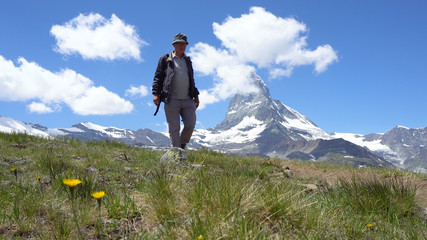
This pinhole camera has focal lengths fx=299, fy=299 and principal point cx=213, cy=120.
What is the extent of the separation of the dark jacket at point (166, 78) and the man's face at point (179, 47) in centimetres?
24

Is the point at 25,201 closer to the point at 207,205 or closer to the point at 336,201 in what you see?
the point at 207,205

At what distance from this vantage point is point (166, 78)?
26.7 ft

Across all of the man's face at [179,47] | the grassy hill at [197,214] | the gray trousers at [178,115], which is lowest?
the grassy hill at [197,214]

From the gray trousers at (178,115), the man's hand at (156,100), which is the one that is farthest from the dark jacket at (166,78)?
the gray trousers at (178,115)

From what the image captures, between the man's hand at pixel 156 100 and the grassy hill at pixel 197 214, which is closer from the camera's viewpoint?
the grassy hill at pixel 197 214

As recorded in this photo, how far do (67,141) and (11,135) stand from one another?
1.67 m

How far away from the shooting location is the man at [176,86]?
814 cm

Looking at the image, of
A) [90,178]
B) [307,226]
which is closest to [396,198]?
[307,226]

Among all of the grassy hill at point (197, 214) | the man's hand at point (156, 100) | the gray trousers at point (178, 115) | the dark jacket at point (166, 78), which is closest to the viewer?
the grassy hill at point (197, 214)

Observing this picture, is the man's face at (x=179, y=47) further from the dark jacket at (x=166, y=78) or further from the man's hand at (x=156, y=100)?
the man's hand at (x=156, y=100)

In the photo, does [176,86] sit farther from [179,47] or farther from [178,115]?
[179,47]

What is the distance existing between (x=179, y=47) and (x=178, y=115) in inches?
74.3

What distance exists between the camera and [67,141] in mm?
10648

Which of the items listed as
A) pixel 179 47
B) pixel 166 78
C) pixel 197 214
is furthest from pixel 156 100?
pixel 197 214
